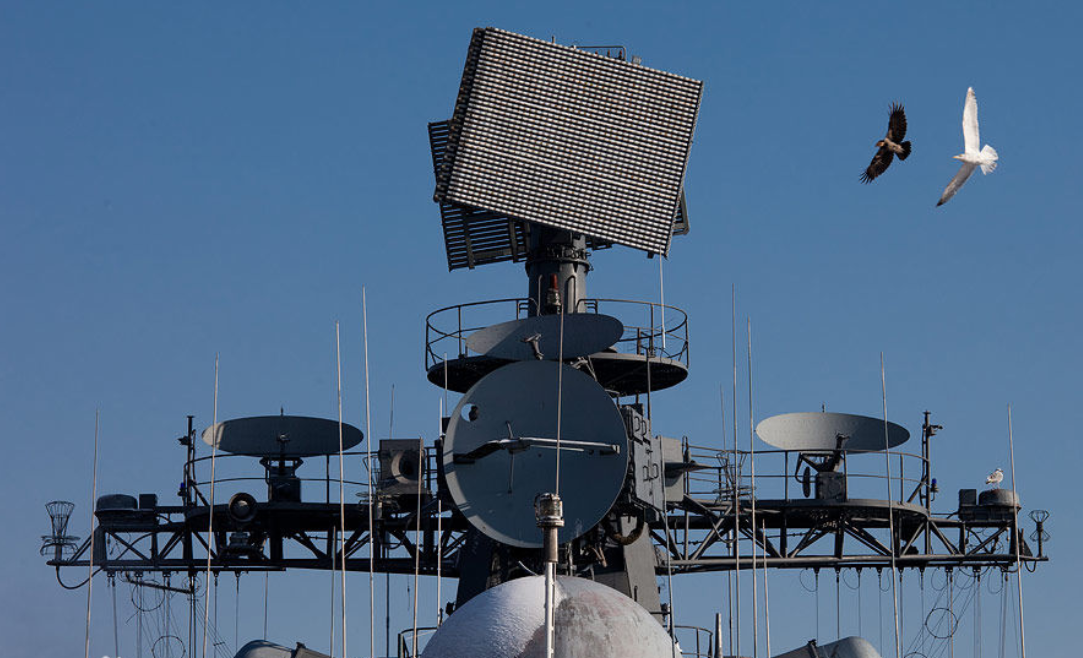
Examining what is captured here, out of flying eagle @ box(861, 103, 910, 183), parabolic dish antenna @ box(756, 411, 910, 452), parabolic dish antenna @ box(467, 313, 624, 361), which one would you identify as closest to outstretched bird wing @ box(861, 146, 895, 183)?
flying eagle @ box(861, 103, 910, 183)

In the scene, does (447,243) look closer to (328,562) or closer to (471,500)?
(328,562)

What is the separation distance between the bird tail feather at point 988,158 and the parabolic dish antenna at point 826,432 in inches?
543

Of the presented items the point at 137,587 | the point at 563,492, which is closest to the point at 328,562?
the point at 137,587

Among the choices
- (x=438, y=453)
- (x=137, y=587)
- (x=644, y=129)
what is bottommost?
(x=137, y=587)

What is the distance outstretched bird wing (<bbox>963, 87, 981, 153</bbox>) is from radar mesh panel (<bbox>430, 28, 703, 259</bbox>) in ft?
33.5

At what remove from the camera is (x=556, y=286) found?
1665 inches

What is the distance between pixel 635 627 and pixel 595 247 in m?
21.6

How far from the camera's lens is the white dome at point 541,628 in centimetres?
2239


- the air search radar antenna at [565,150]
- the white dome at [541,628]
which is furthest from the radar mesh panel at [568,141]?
the white dome at [541,628]

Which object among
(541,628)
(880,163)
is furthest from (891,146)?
(541,628)

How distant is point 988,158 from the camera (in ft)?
104

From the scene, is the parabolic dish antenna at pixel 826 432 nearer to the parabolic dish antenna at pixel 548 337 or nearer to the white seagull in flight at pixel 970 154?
the parabolic dish antenna at pixel 548 337

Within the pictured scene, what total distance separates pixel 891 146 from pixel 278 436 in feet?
56.3

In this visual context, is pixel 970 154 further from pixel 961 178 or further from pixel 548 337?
pixel 548 337
